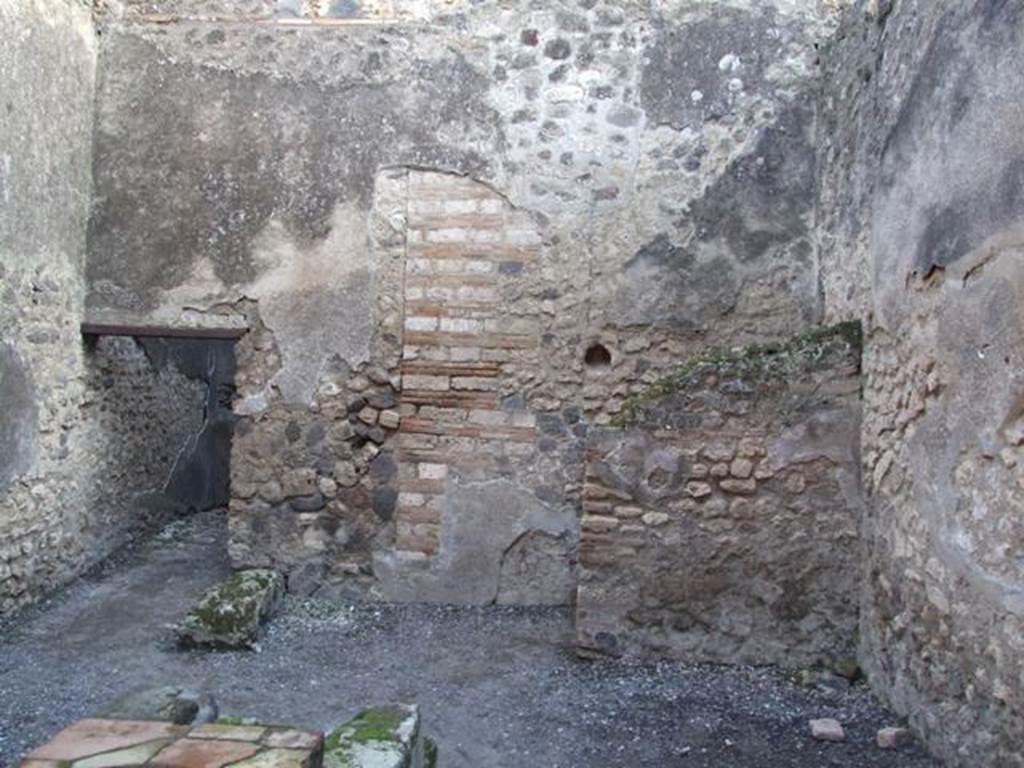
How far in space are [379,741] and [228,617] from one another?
6.61ft

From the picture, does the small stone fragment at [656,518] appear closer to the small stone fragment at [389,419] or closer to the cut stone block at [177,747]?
the small stone fragment at [389,419]

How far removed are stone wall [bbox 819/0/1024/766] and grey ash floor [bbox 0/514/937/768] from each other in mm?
439

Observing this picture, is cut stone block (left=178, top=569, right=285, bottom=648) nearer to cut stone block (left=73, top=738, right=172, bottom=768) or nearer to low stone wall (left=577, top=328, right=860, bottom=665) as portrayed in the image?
low stone wall (left=577, top=328, right=860, bottom=665)

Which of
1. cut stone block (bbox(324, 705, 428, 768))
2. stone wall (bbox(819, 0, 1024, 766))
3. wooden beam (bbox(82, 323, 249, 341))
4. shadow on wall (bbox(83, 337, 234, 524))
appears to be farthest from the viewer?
shadow on wall (bbox(83, 337, 234, 524))

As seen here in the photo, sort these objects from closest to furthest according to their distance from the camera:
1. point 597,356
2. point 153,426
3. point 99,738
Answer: point 99,738
point 597,356
point 153,426

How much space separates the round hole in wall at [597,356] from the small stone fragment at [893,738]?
2.47 meters

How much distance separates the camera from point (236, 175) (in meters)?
5.43

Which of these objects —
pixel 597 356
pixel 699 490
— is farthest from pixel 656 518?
pixel 597 356

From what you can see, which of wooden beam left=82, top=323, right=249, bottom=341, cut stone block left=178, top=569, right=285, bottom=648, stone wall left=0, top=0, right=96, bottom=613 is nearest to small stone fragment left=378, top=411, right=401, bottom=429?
wooden beam left=82, top=323, right=249, bottom=341

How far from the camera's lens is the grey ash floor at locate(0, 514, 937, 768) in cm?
341

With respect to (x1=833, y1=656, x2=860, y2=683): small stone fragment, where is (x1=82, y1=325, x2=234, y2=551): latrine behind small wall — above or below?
above

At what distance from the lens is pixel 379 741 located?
9.20ft

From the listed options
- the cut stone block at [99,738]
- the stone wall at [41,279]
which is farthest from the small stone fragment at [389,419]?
the cut stone block at [99,738]

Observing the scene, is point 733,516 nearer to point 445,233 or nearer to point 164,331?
point 445,233
